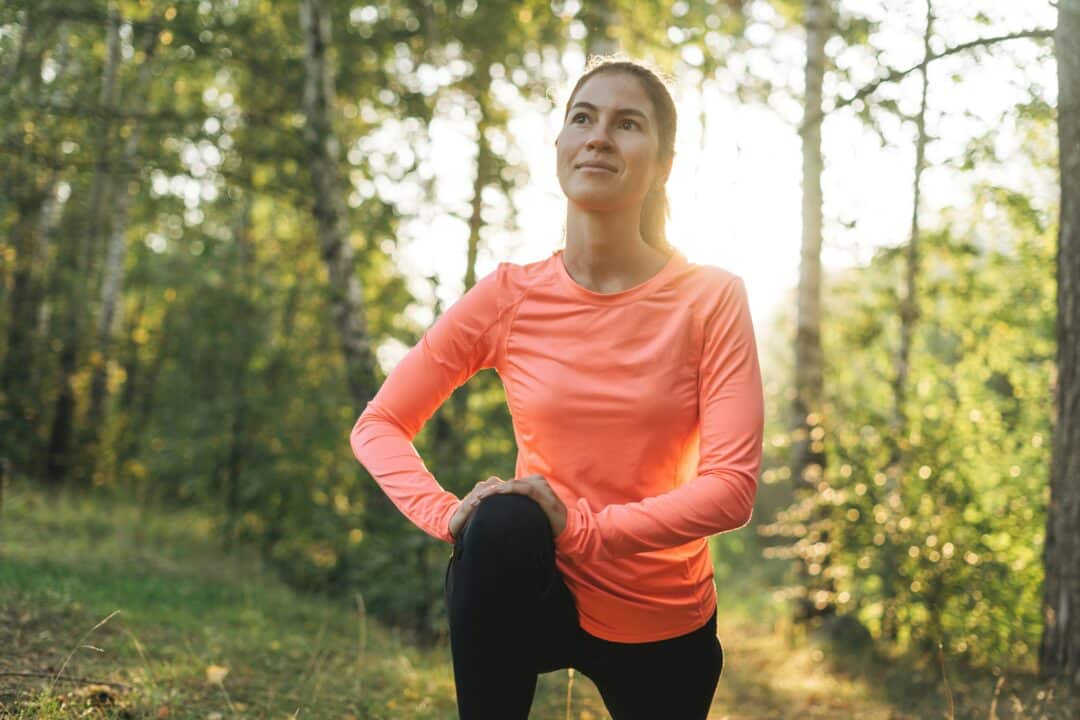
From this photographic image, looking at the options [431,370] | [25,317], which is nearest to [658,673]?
[431,370]

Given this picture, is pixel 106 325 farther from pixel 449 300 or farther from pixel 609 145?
pixel 609 145

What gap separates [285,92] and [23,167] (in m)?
2.27

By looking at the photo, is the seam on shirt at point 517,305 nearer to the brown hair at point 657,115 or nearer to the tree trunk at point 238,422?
the brown hair at point 657,115

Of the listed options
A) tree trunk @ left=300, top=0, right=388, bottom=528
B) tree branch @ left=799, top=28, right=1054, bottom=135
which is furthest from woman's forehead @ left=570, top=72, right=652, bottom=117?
tree trunk @ left=300, top=0, right=388, bottom=528

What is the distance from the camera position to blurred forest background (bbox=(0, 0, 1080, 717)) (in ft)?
20.9

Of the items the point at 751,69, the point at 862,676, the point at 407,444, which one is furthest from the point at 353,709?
the point at 751,69

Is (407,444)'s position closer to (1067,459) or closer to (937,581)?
(1067,459)

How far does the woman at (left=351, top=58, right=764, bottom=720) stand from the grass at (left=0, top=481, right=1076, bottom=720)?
1.28 meters

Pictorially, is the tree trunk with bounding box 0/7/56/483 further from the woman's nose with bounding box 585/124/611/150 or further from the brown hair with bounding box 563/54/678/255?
the woman's nose with bounding box 585/124/611/150

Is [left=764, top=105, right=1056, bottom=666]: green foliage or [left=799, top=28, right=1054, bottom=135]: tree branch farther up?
[left=799, top=28, right=1054, bottom=135]: tree branch

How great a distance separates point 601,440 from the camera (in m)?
2.17

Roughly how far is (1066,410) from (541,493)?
11.5ft

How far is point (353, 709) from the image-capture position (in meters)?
3.59

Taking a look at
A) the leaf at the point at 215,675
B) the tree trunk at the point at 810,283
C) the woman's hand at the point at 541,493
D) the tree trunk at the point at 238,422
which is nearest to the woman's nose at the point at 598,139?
the woman's hand at the point at 541,493
